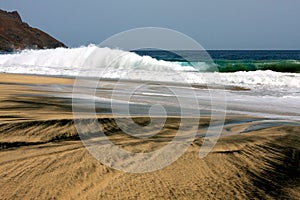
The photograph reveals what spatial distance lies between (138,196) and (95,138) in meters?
1.30

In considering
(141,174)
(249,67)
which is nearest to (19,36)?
(249,67)

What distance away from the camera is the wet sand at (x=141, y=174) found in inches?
76.2

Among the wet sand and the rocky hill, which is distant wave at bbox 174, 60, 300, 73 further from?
the rocky hill

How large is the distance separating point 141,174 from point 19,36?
2586 inches

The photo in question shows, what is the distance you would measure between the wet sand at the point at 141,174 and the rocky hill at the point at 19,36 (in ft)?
190

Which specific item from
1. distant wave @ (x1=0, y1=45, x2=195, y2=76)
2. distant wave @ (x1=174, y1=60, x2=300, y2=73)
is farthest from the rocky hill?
distant wave @ (x1=174, y1=60, x2=300, y2=73)

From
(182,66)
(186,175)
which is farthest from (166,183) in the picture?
(182,66)

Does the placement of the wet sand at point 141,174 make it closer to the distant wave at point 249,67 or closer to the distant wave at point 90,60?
the distant wave at point 90,60

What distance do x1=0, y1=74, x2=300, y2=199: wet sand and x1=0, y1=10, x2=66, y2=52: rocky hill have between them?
58.1 meters

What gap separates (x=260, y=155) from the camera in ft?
9.37

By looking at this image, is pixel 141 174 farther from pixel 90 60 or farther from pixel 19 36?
pixel 19 36

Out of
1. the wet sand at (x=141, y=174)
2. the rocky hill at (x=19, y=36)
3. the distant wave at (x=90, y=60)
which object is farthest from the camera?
the rocky hill at (x=19, y=36)

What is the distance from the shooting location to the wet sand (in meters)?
1.94

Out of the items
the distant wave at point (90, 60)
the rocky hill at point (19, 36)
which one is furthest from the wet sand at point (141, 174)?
the rocky hill at point (19, 36)
